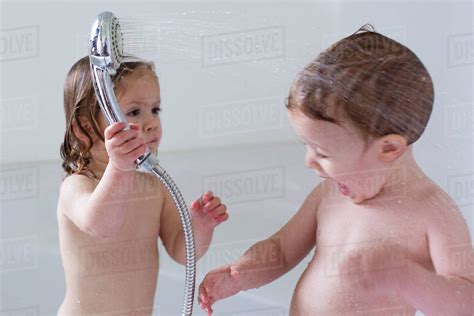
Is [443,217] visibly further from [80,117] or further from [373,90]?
[80,117]

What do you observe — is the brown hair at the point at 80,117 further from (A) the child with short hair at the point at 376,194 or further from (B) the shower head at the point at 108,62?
(A) the child with short hair at the point at 376,194

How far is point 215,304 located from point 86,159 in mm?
245

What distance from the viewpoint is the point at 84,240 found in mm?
1081

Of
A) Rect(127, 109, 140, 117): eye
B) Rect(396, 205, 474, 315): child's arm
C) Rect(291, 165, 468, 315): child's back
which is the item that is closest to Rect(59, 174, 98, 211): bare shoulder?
Rect(127, 109, 140, 117): eye

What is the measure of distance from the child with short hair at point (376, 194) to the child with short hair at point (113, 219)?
0.62ft

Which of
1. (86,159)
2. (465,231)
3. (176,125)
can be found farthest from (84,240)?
(465,231)

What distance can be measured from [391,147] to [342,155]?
0.05 m

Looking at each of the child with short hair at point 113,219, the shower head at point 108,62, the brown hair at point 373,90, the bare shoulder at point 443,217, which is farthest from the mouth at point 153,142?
the bare shoulder at point 443,217

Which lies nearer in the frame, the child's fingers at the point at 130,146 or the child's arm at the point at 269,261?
the child's fingers at the point at 130,146

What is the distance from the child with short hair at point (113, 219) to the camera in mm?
1032

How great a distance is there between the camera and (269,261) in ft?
3.42

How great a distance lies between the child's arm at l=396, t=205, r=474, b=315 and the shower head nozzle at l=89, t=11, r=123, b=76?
37 cm

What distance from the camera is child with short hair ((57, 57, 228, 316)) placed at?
103cm

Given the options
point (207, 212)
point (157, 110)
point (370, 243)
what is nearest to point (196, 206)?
point (207, 212)
